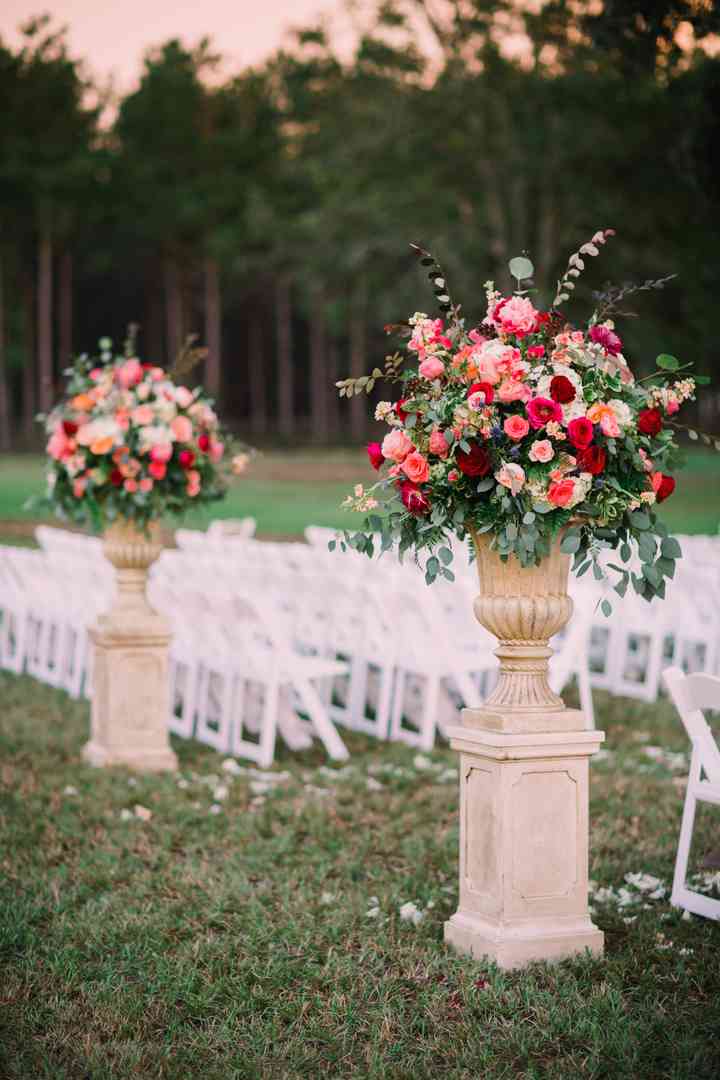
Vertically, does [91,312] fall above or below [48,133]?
below

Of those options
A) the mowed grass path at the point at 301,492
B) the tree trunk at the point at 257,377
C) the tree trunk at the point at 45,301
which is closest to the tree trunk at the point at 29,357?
the tree trunk at the point at 45,301

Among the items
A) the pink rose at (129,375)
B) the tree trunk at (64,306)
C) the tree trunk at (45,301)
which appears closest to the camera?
the pink rose at (129,375)

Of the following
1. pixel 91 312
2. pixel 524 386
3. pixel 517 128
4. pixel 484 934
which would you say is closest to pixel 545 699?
pixel 484 934

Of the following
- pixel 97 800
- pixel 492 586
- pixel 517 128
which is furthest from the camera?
pixel 517 128

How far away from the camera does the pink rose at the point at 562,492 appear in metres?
4.25

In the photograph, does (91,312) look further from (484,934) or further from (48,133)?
(484,934)

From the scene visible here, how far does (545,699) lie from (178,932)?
154 centimetres

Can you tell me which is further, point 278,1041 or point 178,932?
point 178,932

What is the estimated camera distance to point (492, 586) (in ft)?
15.1

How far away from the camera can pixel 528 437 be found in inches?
171

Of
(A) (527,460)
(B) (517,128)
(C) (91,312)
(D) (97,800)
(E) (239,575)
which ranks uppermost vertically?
(B) (517,128)

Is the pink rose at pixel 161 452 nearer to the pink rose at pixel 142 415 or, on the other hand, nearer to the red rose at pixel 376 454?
the pink rose at pixel 142 415

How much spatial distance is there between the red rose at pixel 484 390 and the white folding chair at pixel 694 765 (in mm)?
1343

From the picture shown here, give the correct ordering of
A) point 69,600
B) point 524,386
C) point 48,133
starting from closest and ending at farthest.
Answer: point 524,386 < point 69,600 < point 48,133
